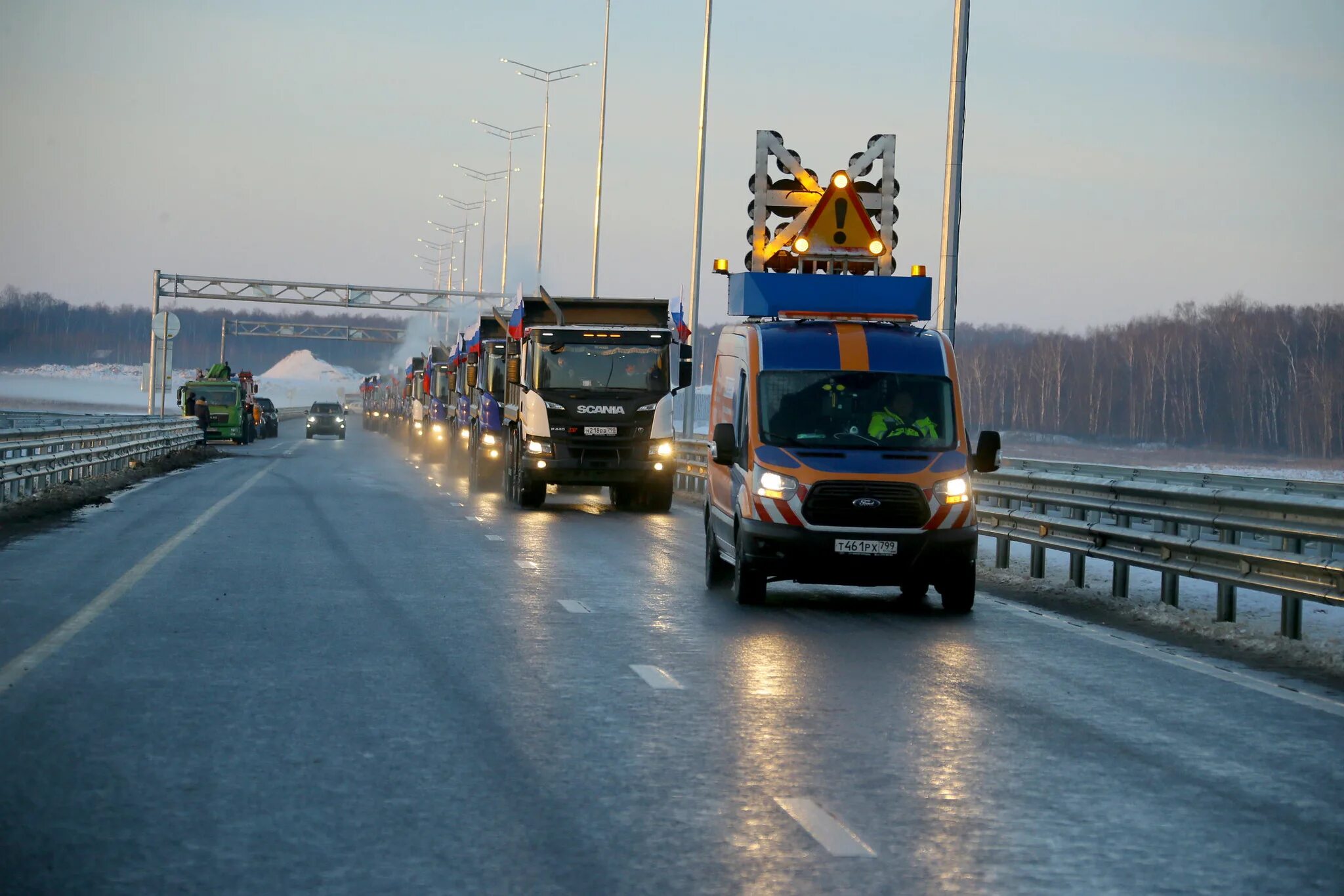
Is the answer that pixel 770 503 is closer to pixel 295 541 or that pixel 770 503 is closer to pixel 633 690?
pixel 633 690

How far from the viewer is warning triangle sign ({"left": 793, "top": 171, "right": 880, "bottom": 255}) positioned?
1722 centimetres

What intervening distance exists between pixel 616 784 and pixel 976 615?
7.27 meters

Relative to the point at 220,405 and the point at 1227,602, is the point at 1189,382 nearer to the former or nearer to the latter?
the point at 220,405

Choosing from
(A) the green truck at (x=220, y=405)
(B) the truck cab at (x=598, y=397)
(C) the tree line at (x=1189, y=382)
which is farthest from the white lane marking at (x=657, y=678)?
(C) the tree line at (x=1189, y=382)

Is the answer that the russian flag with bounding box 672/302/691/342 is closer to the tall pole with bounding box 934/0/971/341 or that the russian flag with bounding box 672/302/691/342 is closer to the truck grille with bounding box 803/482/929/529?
the tall pole with bounding box 934/0/971/341

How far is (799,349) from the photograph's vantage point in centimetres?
1467

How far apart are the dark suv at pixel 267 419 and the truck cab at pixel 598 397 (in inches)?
1901

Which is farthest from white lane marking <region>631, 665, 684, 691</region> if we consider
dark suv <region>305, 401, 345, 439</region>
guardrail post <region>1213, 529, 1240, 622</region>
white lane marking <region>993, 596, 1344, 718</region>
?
dark suv <region>305, 401, 345, 439</region>

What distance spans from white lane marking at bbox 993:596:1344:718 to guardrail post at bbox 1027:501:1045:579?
5.58 feet

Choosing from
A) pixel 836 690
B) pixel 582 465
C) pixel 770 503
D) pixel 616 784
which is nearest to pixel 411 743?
pixel 616 784

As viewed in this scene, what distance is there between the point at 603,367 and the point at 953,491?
14.2 metres

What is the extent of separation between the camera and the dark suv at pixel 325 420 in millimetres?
80812

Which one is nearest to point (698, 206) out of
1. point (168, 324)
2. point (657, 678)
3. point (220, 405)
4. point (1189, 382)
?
point (168, 324)

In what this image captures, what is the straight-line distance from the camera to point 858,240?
682 inches
